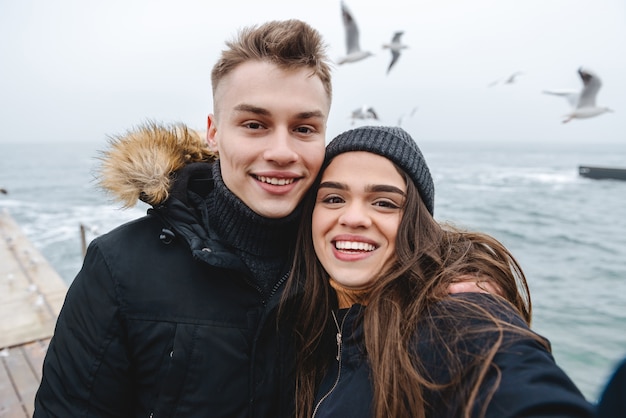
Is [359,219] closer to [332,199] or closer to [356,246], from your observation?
[356,246]

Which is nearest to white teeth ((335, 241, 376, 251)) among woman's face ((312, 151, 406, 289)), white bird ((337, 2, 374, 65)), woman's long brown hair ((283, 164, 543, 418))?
woman's face ((312, 151, 406, 289))

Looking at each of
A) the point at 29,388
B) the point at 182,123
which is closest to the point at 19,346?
the point at 29,388

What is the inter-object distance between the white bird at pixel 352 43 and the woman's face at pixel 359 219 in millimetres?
8516

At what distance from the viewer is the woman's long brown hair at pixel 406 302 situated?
1.31 meters

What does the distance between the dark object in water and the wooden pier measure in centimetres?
5155

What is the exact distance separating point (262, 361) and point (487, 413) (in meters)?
0.89

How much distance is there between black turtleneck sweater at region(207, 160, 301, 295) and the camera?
1.78 metres

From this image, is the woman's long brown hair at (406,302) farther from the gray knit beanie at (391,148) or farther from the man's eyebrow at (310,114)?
the man's eyebrow at (310,114)

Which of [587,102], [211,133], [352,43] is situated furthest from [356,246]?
[587,102]

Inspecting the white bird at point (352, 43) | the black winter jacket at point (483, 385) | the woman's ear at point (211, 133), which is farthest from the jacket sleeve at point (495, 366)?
the white bird at point (352, 43)

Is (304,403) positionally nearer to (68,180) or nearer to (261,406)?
(261,406)

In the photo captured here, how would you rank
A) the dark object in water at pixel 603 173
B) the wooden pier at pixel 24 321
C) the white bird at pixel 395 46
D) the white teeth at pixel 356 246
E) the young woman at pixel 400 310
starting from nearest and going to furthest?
the young woman at pixel 400 310, the white teeth at pixel 356 246, the wooden pier at pixel 24 321, the white bird at pixel 395 46, the dark object in water at pixel 603 173

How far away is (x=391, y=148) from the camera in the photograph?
174 centimetres

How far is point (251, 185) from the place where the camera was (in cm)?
175
